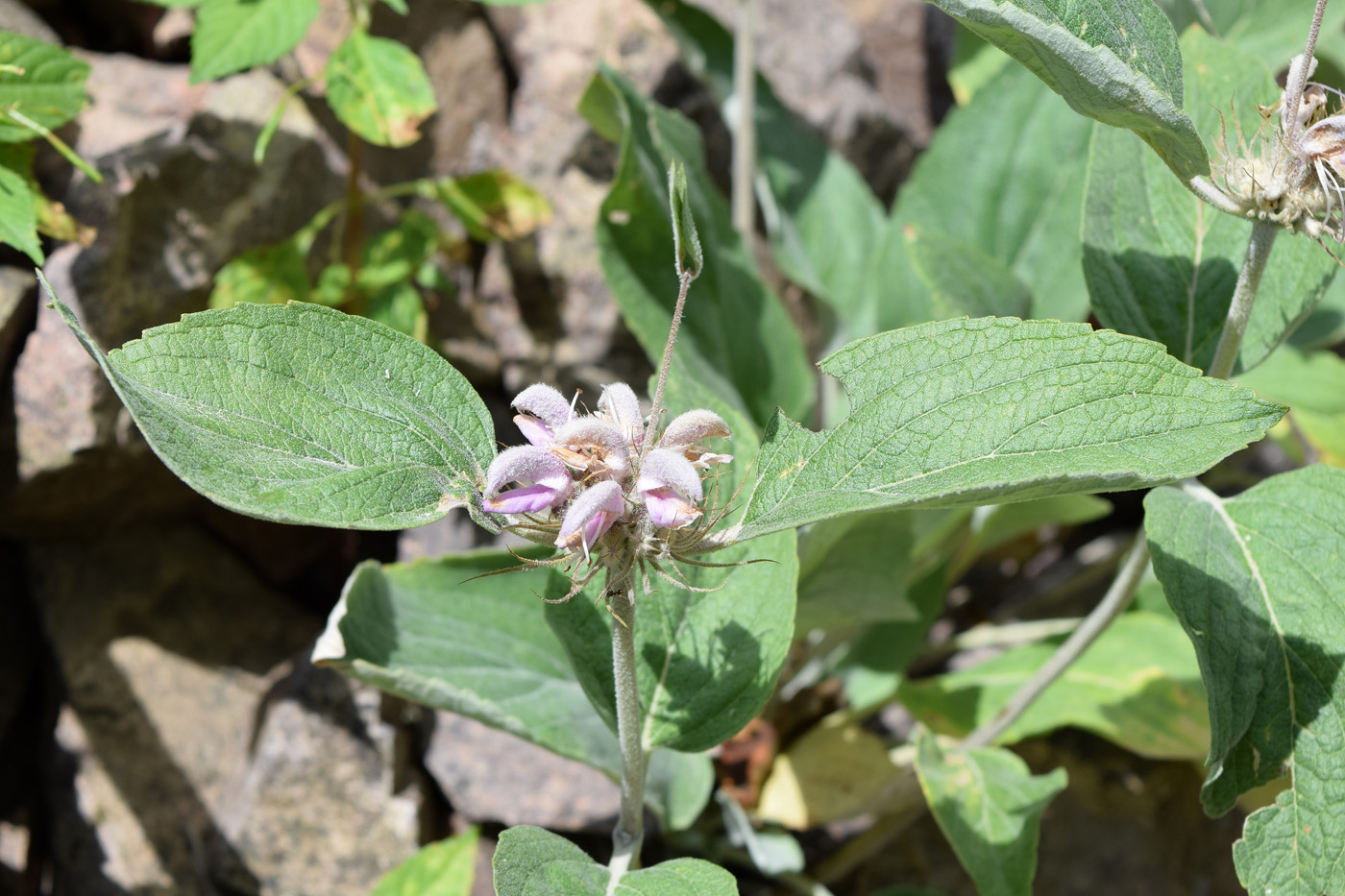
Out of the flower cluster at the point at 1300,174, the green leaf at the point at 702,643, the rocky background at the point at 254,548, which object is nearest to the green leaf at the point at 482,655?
the green leaf at the point at 702,643

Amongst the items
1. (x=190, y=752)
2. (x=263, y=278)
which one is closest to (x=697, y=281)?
(x=263, y=278)

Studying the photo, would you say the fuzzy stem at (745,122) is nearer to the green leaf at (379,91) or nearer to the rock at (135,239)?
the green leaf at (379,91)

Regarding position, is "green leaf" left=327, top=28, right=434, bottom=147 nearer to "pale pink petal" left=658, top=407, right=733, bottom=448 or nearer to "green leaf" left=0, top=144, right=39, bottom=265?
"green leaf" left=0, top=144, right=39, bottom=265

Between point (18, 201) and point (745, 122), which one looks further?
point (745, 122)

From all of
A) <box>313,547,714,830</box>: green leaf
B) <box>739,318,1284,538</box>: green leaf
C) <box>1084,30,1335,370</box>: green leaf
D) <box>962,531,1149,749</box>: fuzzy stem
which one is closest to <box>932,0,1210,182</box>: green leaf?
<box>739,318,1284,538</box>: green leaf

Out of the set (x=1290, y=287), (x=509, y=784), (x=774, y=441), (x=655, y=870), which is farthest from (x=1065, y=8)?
(x=509, y=784)

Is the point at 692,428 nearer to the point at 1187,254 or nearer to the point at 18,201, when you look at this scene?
the point at 1187,254
